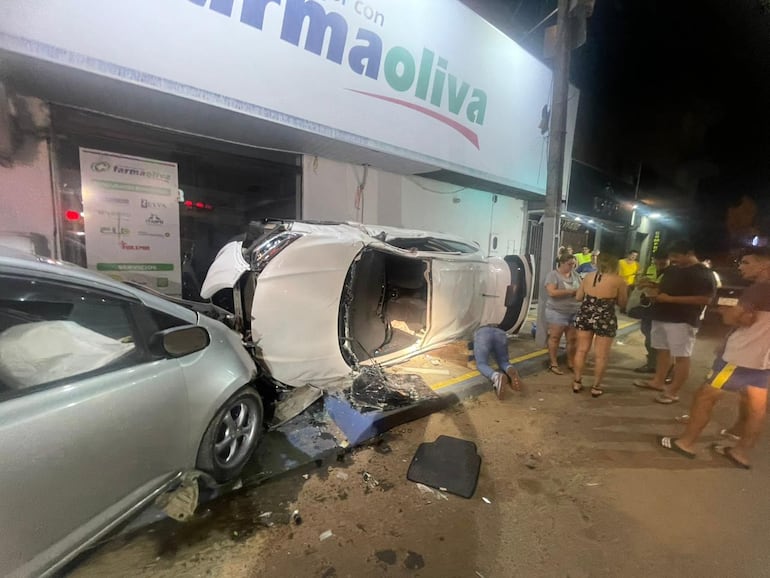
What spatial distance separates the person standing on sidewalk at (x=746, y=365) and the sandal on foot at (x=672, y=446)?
0.03 ft

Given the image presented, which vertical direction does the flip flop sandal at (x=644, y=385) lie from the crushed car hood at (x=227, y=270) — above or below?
below

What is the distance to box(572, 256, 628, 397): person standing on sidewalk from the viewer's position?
4176 millimetres

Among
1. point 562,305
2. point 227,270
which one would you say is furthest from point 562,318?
point 227,270

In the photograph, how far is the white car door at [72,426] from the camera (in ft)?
4.58

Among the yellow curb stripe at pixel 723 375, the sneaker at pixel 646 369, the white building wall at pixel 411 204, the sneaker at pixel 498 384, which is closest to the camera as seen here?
the yellow curb stripe at pixel 723 375

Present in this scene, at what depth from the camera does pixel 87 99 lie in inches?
153

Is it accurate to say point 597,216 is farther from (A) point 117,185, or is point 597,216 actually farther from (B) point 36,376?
(B) point 36,376

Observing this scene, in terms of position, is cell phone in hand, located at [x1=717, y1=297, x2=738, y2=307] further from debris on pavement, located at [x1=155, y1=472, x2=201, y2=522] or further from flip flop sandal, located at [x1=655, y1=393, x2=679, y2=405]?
debris on pavement, located at [x1=155, y1=472, x2=201, y2=522]

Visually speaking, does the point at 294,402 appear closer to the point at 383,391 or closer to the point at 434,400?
the point at 383,391

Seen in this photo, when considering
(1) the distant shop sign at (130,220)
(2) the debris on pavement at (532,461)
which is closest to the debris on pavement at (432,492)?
(2) the debris on pavement at (532,461)

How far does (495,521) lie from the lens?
2.35 metres

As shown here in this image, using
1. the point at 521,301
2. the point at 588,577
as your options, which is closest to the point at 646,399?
the point at 521,301

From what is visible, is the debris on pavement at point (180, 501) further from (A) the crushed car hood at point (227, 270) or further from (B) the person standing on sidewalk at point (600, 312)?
(B) the person standing on sidewalk at point (600, 312)

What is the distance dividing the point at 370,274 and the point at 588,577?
131 inches
